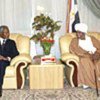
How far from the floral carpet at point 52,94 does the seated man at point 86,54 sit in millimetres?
192

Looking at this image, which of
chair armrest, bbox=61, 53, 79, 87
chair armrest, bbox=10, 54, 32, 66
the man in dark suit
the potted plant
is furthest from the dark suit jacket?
chair armrest, bbox=61, 53, 79, 87

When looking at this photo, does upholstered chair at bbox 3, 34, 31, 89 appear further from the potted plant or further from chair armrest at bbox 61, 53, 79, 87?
chair armrest at bbox 61, 53, 79, 87

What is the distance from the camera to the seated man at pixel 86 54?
5496 millimetres

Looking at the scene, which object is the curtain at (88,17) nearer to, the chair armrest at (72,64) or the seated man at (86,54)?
the seated man at (86,54)

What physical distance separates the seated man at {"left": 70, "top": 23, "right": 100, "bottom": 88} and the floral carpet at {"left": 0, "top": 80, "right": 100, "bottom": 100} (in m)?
0.19

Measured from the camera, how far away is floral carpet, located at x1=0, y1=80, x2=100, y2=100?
496cm

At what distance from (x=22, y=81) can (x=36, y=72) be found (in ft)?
0.99

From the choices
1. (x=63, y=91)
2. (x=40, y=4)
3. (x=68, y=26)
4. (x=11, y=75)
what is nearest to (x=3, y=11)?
(x=40, y=4)

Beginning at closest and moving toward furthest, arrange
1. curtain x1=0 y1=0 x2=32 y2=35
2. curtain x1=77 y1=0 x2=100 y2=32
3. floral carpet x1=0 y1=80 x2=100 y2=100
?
floral carpet x1=0 y1=80 x2=100 y2=100
curtain x1=0 y1=0 x2=32 y2=35
curtain x1=77 y1=0 x2=100 y2=32

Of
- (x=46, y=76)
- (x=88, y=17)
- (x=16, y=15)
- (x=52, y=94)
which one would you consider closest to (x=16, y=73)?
(x=46, y=76)

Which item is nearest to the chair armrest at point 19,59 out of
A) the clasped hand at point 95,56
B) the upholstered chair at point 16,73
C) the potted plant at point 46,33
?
the upholstered chair at point 16,73

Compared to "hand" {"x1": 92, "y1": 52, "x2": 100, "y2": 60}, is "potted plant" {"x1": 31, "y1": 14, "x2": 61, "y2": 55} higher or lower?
Result: higher

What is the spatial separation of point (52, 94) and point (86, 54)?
1.02 meters

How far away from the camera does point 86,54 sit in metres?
5.68
